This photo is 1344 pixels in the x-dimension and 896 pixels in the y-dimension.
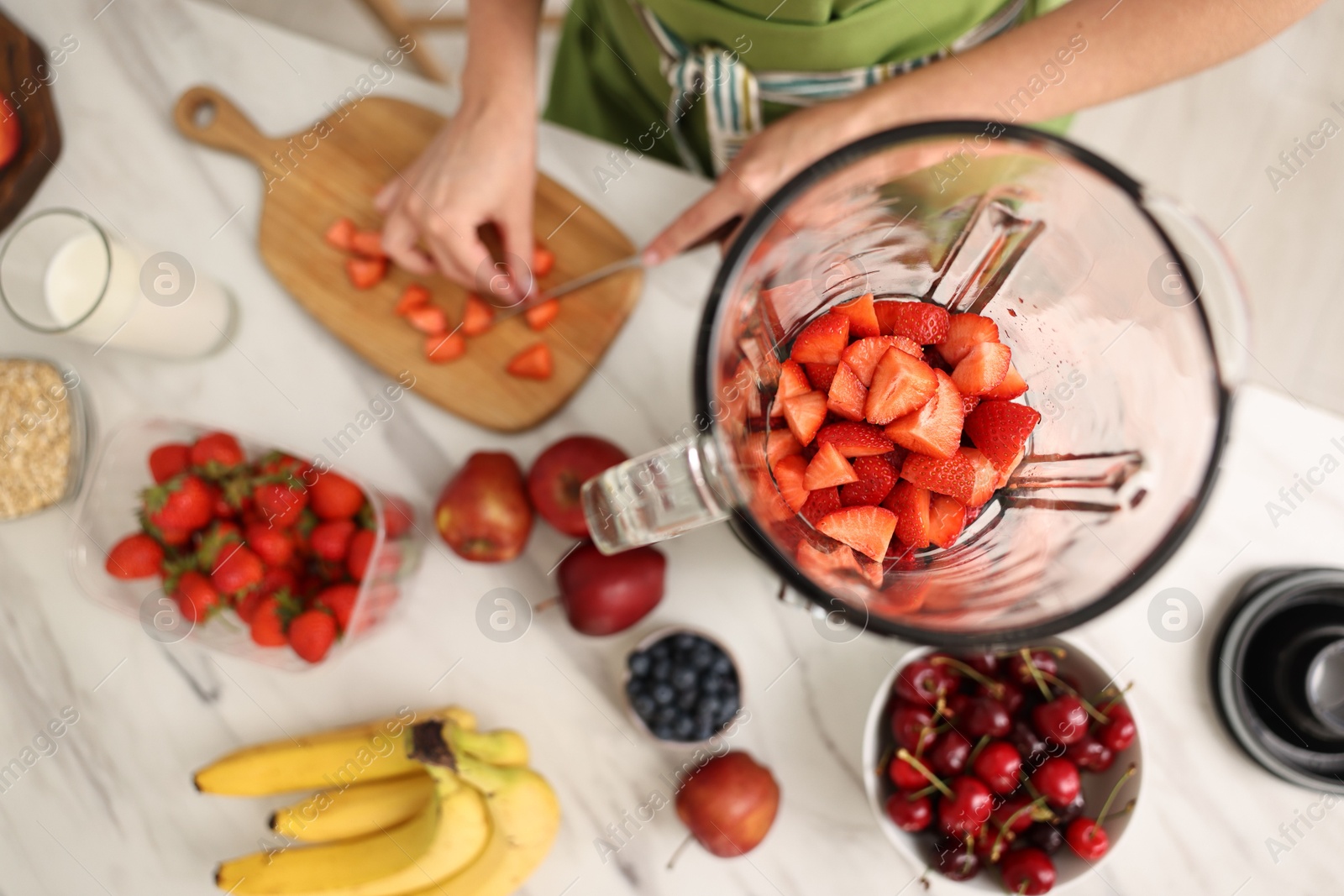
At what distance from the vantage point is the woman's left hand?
0.75 metres

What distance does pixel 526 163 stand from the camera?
0.89m

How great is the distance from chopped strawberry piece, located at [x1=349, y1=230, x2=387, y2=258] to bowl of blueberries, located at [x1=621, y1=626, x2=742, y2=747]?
552mm

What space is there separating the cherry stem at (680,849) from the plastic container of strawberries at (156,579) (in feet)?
1.39

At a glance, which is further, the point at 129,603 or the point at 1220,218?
the point at 1220,218

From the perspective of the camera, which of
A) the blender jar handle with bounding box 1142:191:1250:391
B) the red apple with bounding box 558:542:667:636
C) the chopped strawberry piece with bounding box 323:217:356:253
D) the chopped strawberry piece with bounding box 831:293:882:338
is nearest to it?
the blender jar handle with bounding box 1142:191:1250:391

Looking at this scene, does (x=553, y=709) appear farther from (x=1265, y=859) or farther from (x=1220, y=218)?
(x=1220, y=218)

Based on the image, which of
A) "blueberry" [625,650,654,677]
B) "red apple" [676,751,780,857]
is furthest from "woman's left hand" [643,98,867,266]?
"red apple" [676,751,780,857]

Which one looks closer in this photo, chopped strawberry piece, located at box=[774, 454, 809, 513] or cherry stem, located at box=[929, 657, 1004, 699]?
chopped strawberry piece, located at box=[774, 454, 809, 513]

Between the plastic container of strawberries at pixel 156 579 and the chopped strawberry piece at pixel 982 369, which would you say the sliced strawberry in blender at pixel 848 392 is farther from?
the plastic container of strawberries at pixel 156 579

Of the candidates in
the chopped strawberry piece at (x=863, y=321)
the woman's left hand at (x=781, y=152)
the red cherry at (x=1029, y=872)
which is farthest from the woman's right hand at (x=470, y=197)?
the red cherry at (x=1029, y=872)

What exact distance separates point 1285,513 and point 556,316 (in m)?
0.83

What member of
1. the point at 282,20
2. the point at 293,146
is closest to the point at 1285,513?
the point at 293,146

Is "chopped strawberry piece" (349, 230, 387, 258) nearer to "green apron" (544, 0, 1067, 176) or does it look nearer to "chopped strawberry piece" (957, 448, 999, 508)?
"green apron" (544, 0, 1067, 176)

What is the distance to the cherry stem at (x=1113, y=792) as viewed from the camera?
763 millimetres
